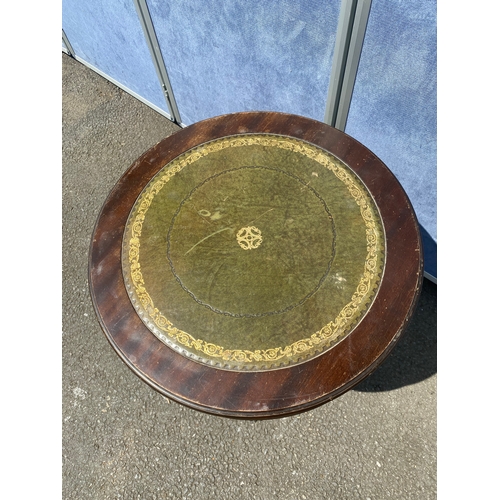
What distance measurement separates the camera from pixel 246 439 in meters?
2.07

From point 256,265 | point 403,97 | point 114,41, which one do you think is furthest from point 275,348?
point 114,41

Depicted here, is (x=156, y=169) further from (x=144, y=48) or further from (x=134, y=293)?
(x=144, y=48)

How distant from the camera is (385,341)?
1.34m

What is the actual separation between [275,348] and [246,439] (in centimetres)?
94

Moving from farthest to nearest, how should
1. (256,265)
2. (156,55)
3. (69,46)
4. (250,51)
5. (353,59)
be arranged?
(69,46) < (156,55) < (250,51) < (353,59) < (256,265)

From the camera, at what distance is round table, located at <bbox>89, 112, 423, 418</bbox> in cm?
133

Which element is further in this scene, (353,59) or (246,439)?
(246,439)

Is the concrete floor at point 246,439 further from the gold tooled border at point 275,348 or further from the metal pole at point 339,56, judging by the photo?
the metal pole at point 339,56

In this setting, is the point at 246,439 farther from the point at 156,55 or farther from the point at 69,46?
the point at 69,46

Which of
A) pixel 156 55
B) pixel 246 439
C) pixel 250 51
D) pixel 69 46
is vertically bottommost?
pixel 246 439

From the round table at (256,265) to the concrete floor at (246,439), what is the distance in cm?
88

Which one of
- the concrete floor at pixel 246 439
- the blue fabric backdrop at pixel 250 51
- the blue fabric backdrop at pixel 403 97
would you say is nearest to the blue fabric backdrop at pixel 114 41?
the blue fabric backdrop at pixel 250 51

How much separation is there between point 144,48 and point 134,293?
1.70 metres

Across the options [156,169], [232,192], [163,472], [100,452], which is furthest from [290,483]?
[156,169]
